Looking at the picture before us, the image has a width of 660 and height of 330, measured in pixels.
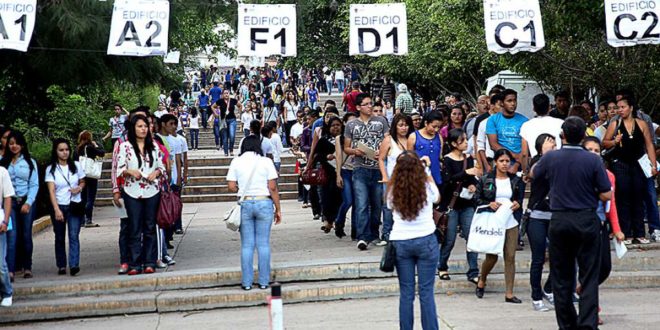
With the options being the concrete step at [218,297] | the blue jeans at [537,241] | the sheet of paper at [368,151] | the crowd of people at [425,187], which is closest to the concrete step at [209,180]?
the crowd of people at [425,187]

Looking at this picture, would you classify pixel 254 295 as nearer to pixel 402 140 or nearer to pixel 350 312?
pixel 350 312

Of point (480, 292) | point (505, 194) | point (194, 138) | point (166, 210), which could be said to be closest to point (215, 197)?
point (194, 138)

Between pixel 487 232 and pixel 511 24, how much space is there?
3774mm

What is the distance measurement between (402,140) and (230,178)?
95.3 inches

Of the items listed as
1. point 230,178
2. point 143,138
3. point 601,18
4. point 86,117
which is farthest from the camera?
point 86,117

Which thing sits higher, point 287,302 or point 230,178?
point 230,178

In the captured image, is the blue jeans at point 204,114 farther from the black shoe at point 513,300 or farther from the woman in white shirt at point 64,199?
the black shoe at point 513,300

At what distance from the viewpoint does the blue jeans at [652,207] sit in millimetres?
13664

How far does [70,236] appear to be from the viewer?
1288 cm

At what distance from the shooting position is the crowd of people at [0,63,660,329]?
9.02 m

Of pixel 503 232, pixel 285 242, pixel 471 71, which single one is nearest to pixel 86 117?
pixel 285 242

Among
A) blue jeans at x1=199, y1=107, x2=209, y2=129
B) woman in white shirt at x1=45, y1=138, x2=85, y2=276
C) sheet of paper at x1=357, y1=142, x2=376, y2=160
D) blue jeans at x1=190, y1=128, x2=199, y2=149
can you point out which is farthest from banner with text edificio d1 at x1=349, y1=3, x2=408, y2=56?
blue jeans at x1=199, y1=107, x2=209, y2=129

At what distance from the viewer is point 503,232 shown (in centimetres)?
1080

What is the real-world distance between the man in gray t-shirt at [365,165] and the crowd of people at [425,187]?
0.05 feet
